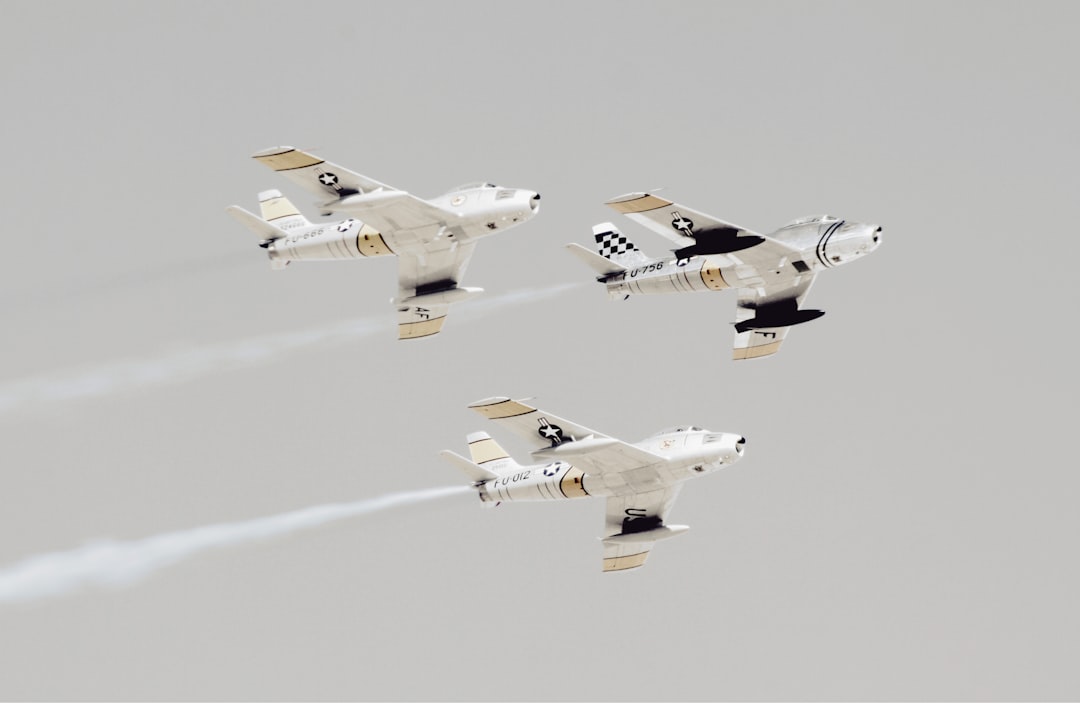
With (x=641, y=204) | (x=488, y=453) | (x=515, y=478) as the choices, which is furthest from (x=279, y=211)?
(x=641, y=204)

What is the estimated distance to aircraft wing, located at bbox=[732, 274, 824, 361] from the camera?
300 ft

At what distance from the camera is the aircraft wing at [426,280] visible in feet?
298

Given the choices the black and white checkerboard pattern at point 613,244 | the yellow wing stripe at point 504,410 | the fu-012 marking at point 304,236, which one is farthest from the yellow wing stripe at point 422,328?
the yellow wing stripe at point 504,410

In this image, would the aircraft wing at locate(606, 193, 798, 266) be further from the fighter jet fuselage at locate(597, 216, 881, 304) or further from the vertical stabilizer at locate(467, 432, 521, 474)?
the vertical stabilizer at locate(467, 432, 521, 474)

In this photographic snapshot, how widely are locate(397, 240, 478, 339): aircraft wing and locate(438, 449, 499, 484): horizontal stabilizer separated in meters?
5.85

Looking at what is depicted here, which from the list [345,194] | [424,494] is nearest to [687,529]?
[424,494]

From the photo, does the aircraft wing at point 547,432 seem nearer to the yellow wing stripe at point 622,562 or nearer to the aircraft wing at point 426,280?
the aircraft wing at point 426,280

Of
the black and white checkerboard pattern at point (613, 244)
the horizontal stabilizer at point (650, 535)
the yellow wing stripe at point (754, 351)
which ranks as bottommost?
the horizontal stabilizer at point (650, 535)

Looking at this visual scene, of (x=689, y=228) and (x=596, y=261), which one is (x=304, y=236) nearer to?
(x=596, y=261)

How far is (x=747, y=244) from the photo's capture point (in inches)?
3386

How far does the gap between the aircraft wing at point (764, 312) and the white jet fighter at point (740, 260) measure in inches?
1.6

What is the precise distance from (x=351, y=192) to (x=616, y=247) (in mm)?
15308

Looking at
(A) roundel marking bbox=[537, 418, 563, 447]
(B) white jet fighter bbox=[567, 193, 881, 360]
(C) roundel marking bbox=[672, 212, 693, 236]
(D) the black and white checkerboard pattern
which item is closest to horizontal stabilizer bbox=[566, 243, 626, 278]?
(B) white jet fighter bbox=[567, 193, 881, 360]

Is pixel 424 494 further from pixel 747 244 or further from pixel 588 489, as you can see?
pixel 747 244
